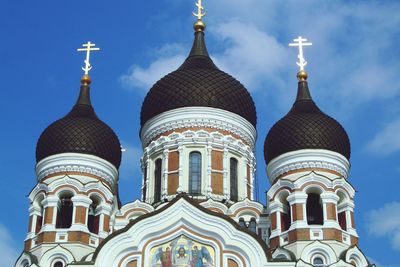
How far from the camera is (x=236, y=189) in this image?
2367cm

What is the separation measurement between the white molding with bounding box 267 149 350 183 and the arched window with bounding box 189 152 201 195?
2.19 meters

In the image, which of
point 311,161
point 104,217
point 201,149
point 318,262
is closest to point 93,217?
point 104,217

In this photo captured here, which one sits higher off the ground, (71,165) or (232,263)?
(71,165)

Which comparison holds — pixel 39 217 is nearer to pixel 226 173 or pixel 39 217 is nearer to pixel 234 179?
pixel 226 173

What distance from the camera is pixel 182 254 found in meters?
19.2

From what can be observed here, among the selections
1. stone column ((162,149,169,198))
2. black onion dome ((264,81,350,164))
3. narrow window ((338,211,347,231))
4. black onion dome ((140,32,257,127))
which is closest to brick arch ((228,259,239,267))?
narrow window ((338,211,347,231))

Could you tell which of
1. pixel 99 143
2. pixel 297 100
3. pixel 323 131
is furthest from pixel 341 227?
pixel 99 143

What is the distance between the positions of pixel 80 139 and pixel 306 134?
5.72 metres

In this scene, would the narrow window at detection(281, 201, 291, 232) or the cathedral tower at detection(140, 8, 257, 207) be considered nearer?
the narrow window at detection(281, 201, 291, 232)

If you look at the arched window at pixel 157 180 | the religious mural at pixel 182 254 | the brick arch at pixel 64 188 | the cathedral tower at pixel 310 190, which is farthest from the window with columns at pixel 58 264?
the cathedral tower at pixel 310 190

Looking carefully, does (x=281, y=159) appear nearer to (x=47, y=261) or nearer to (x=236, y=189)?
(x=236, y=189)

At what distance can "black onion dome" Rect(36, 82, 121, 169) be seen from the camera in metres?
22.8

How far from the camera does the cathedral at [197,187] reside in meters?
19.4

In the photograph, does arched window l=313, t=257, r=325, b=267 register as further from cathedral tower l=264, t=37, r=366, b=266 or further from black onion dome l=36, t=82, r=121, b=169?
black onion dome l=36, t=82, r=121, b=169
